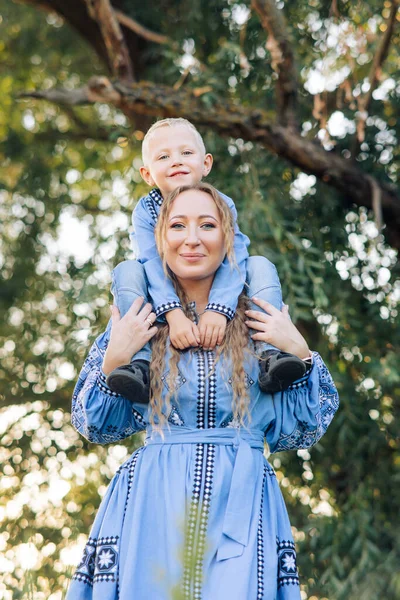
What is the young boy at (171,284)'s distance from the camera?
2.33 m

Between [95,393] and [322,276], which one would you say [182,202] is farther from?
[322,276]

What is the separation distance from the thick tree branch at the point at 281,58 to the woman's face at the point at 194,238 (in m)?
2.62

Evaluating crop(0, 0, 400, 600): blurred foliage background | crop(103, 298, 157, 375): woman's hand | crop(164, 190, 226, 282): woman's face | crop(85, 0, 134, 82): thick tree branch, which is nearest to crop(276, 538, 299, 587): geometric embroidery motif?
crop(103, 298, 157, 375): woman's hand

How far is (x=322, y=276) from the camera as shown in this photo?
511cm

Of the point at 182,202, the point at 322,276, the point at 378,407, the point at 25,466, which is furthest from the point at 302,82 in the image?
the point at 182,202

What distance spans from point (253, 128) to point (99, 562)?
128 inches

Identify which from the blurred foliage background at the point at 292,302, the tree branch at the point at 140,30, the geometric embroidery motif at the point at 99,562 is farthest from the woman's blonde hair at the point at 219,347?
the tree branch at the point at 140,30

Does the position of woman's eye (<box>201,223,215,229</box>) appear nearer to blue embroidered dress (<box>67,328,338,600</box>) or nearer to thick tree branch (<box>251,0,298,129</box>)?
blue embroidered dress (<box>67,328,338,600</box>)

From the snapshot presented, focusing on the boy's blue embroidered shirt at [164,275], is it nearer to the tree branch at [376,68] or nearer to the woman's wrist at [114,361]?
the woman's wrist at [114,361]

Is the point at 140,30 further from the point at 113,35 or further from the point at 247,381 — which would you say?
the point at 247,381

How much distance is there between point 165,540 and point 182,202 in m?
0.87

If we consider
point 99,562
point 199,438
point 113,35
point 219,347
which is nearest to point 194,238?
point 219,347

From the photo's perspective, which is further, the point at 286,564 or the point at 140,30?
the point at 140,30

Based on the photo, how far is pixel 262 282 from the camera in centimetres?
255
